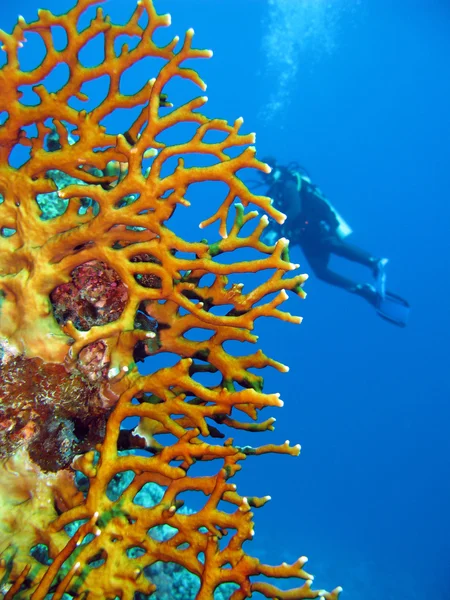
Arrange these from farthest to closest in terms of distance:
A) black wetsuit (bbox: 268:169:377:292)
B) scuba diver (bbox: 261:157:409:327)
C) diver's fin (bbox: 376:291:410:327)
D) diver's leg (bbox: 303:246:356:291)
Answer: diver's leg (bbox: 303:246:356:291), diver's fin (bbox: 376:291:410:327), scuba diver (bbox: 261:157:409:327), black wetsuit (bbox: 268:169:377:292)

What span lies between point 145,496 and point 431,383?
95.1m

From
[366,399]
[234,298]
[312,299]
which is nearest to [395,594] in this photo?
[234,298]

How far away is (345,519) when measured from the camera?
42844mm

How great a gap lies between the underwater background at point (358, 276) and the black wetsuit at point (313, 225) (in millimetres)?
18004

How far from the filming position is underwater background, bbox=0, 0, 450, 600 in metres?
38.9

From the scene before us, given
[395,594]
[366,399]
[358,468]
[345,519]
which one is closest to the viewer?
[395,594]

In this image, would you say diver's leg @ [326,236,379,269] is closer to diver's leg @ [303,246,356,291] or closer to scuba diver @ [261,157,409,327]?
scuba diver @ [261,157,409,327]

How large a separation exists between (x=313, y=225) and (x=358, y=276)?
9663 cm

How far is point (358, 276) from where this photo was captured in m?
105

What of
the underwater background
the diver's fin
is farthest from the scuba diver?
the underwater background

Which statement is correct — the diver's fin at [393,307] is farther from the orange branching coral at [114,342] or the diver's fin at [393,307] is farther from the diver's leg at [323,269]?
the orange branching coral at [114,342]

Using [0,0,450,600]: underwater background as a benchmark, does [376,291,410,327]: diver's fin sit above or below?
below

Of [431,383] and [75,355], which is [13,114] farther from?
[431,383]

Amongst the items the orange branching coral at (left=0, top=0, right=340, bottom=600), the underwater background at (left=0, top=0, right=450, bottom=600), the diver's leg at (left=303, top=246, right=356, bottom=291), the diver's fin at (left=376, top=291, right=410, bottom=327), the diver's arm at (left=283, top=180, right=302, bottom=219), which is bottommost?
the orange branching coral at (left=0, top=0, right=340, bottom=600)
